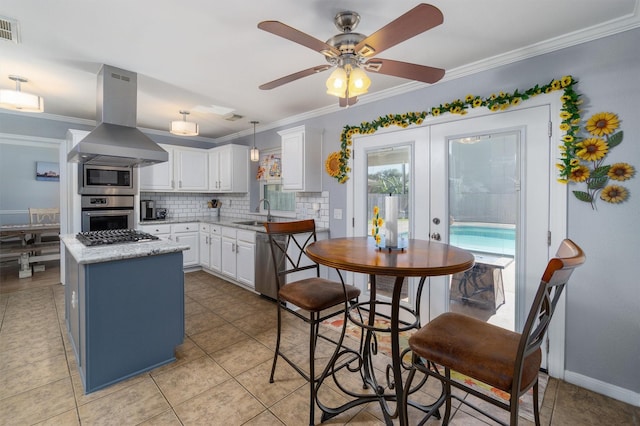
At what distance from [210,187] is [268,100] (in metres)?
2.42

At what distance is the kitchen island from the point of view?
1.91 m

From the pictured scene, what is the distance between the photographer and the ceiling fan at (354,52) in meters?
1.35

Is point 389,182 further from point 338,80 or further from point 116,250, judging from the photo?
point 116,250

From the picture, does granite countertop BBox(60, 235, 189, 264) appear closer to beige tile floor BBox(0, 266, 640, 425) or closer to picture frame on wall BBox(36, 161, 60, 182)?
beige tile floor BBox(0, 266, 640, 425)

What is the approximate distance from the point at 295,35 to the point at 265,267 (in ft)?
9.08

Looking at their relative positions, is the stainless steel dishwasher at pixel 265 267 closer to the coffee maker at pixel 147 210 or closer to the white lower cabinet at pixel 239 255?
the white lower cabinet at pixel 239 255

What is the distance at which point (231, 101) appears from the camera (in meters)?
3.53

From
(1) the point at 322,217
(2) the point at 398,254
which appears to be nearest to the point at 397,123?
(1) the point at 322,217

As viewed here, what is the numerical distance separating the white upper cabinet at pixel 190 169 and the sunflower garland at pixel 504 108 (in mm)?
3027

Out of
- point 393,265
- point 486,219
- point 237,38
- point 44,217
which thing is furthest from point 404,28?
point 44,217

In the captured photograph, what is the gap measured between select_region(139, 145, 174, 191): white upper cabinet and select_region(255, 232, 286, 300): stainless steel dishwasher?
222 centimetres

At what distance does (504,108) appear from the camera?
2.30 meters

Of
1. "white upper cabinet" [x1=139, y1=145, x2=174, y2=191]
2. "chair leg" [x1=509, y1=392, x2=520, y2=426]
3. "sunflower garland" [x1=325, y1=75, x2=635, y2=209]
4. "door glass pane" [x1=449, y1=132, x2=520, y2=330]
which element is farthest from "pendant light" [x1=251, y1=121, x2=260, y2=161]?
"chair leg" [x1=509, y1=392, x2=520, y2=426]

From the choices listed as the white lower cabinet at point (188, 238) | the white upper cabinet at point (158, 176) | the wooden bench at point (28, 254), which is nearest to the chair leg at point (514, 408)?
the white lower cabinet at point (188, 238)
